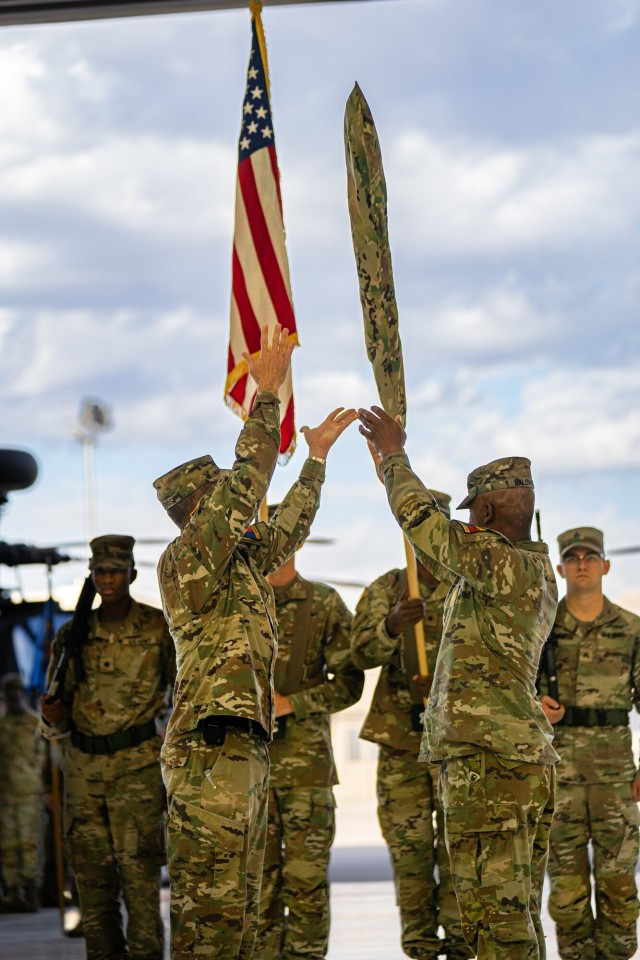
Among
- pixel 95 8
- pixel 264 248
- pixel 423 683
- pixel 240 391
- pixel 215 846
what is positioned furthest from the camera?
pixel 95 8

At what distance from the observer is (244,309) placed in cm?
548

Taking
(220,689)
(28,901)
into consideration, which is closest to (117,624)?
(220,689)

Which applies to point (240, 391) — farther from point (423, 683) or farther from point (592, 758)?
point (592, 758)

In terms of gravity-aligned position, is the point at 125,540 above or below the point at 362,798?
above

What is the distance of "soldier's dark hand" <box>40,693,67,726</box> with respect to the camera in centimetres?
517

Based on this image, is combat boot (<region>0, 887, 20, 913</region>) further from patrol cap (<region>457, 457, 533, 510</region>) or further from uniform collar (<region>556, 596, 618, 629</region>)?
patrol cap (<region>457, 457, 533, 510</region>)

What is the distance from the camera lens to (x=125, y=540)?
525 centimetres

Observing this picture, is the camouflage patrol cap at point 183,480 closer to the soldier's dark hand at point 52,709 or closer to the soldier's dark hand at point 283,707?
the soldier's dark hand at point 283,707

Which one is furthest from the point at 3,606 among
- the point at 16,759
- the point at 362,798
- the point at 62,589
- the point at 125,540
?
the point at 362,798

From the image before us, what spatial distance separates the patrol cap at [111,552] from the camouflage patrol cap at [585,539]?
1801mm

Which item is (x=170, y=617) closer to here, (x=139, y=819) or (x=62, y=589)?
(x=139, y=819)

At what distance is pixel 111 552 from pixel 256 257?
1378 mm

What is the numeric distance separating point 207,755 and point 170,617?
45 centimetres

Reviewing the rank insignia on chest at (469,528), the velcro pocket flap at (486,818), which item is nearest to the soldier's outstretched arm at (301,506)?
the rank insignia on chest at (469,528)
